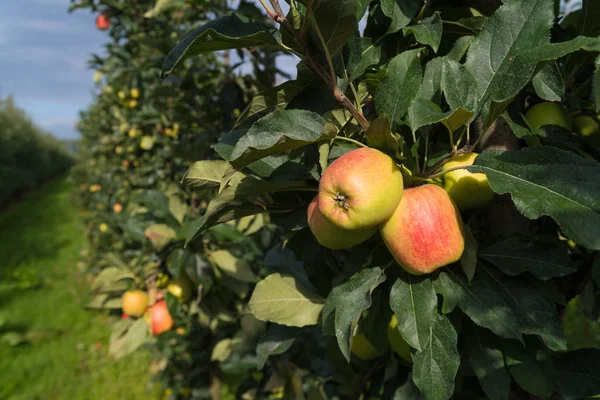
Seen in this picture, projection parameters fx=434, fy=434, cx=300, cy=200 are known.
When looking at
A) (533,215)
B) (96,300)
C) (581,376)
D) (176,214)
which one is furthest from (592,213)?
(96,300)

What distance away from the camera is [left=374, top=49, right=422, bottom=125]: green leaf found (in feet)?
2.07

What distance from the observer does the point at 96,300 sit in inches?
71.3

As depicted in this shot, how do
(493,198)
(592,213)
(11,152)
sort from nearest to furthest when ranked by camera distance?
1. (592,213)
2. (493,198)
3. (11,152)

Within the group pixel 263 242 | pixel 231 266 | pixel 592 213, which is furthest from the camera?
pixel 263 242

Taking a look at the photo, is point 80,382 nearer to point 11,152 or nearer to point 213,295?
point 213,295

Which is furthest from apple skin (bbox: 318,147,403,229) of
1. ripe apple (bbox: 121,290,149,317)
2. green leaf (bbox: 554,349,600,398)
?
ripe apple (bbox: 121,290,149,317)

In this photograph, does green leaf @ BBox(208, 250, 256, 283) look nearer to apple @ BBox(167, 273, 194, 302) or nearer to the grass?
apple @ BBox(167, 273, 194, 302)

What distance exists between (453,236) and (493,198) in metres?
0.19

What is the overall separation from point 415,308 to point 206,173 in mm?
390

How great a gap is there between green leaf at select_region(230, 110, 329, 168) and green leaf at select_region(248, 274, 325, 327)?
391 mm

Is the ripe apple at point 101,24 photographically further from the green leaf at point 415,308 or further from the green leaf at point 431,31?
the green leaf at point 415,308

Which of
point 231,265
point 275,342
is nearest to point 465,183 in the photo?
point 275,342

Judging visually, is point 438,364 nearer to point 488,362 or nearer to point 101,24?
point 488,362

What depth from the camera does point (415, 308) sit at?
661 millimetres
